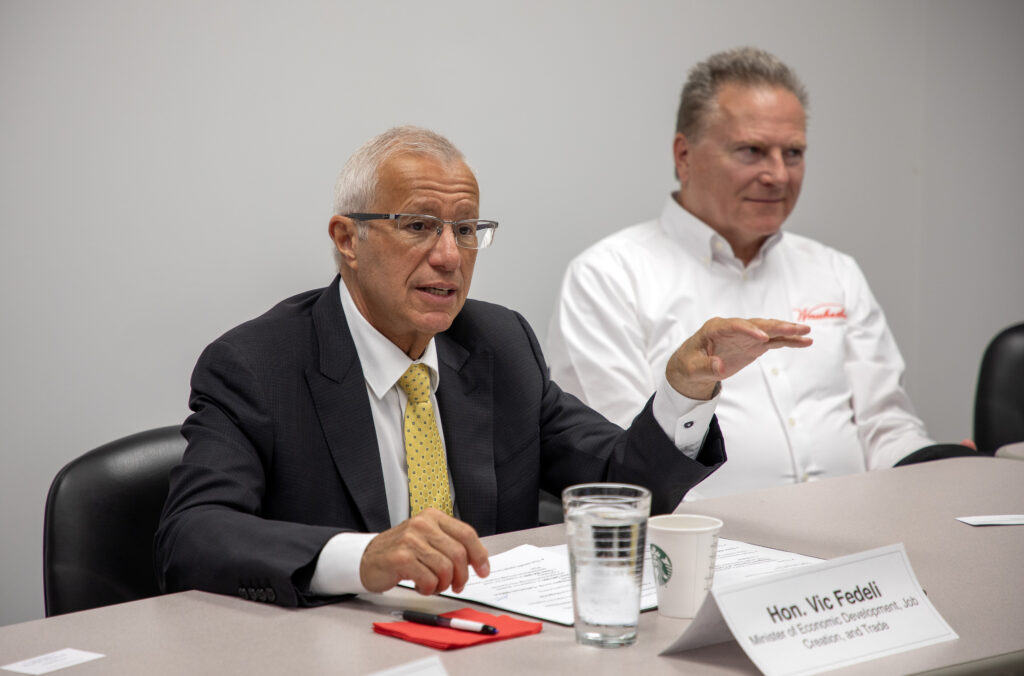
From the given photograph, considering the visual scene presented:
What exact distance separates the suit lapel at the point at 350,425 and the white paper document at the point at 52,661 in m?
0.63

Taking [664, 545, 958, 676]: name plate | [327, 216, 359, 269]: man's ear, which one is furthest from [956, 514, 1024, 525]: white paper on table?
[327, 216, 359, 269]: man's ear

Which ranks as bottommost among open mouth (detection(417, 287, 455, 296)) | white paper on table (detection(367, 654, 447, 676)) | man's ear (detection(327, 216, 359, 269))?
white paper on table (detection(367, 654, 447, 676))

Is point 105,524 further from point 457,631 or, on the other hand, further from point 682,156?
point 682,156

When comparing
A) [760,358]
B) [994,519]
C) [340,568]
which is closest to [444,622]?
[340,568]

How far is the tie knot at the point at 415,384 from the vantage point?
1.94m

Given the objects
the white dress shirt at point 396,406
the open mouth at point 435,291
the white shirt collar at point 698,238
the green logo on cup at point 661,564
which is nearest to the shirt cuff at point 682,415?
the white dress shirt at point 396,406

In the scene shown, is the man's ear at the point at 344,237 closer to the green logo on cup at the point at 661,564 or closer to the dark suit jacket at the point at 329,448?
the dark suit jacket at the point at 329,448

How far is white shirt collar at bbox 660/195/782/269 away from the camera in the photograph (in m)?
3.07

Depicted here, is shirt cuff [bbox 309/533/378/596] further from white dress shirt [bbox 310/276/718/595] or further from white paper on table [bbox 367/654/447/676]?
white dress shirt [bbox 310/276/718/595]

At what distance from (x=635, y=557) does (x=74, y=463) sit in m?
1.11

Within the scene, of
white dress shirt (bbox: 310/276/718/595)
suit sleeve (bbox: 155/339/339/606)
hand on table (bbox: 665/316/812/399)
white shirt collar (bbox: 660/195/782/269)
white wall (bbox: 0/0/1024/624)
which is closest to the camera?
suit sleeve (bbox: 155/339/339/606)

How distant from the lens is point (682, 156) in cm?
321

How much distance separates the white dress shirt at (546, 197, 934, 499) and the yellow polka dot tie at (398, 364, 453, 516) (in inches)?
37.4

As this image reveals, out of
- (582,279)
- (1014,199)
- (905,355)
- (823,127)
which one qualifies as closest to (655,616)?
(582,279)
